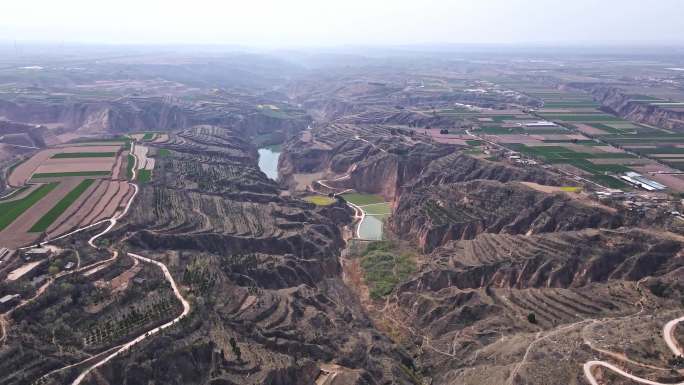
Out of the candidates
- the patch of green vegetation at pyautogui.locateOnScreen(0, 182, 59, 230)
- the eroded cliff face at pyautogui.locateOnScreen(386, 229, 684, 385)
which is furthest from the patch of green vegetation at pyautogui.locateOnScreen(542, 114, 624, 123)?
the patch of green vegetation at pyautogui.locateOnScreen(0, 182, 59, 230)

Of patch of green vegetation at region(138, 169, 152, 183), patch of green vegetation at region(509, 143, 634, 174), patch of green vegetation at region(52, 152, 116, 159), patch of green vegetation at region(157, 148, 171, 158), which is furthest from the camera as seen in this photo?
patch of green vegetation at region(157, 148, 171, 158)

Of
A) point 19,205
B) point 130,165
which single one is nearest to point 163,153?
point 130,165

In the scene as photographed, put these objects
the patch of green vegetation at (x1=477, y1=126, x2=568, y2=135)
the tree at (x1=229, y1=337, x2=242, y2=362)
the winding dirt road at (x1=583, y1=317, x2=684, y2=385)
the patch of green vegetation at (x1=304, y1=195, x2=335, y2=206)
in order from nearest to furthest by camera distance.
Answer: the winding dirt road at (x1=583, y1=317, x2=684, y2=385) → the tree at (x1=229, y1=337, x2=242, y2=362) → the patch of green vegetation at (x1=304, y1=195, x2=335, y2=206) → the patch of green vegetation at (x1=477, y1=126, x2=568, y2=135)

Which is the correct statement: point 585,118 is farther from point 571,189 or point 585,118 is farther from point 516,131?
point 571,189

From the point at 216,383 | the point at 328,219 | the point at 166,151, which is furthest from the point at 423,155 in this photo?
the point at 216,383

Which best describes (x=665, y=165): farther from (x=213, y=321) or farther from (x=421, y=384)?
(x=213, y=321)

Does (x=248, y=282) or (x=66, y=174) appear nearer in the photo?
(x=248, y=282)

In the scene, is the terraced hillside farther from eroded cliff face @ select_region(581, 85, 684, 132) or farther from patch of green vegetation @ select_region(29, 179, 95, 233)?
eroded cliff face @ select_region(581, 85, 684, 132)
